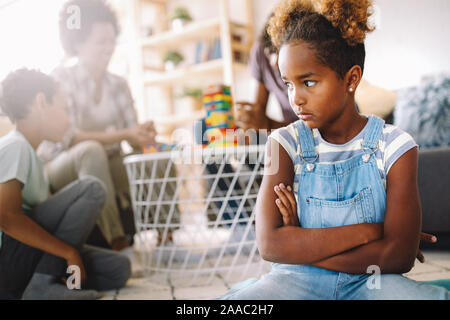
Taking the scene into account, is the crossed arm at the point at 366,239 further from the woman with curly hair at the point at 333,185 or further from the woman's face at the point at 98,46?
the woman's face at the point at 98,46

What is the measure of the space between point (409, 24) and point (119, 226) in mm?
1284

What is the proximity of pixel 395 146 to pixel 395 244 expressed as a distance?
0.15 metres

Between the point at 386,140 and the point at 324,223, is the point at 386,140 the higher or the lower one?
the higher one

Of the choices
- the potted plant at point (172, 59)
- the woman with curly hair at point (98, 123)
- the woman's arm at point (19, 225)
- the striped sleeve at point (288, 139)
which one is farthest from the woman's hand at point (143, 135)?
the potted plant at point (172, 59)

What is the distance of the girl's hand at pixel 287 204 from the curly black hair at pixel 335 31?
194 mm

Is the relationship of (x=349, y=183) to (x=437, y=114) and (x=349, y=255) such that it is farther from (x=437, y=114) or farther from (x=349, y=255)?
(x=437, y=114)

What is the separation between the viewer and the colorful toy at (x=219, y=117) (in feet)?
3.56

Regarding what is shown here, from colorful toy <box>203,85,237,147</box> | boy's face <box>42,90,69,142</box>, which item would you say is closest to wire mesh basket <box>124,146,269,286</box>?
colorful toy <box>203,85,237,147</box>

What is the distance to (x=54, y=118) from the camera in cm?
104

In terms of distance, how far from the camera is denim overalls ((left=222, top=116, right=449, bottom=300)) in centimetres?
57

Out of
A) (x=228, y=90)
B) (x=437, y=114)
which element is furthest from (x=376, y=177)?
(x=437, y=114)

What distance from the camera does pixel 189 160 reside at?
1.11 metres
